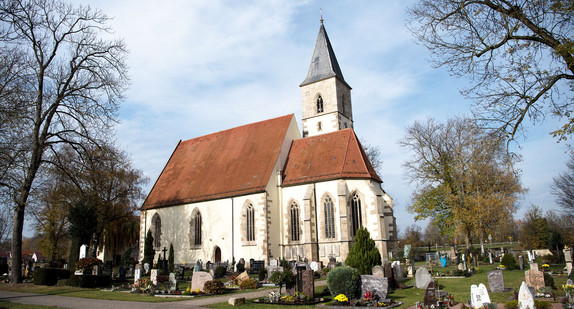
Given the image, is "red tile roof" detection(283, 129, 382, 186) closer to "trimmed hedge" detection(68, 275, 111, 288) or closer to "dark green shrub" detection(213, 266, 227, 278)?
"dark green shrub" detection(213, 266, 227, 278)

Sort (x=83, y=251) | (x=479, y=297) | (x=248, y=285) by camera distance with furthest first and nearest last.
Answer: (x=83, y=251) < (x=248, y=285) < (x=479, y=297)

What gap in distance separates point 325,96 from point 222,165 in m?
10.5

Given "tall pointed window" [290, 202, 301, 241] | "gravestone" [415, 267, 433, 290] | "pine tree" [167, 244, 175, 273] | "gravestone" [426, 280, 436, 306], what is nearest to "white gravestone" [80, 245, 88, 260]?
"pine tree" [167, 244, 175, 273]

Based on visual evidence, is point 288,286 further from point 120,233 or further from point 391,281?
point 120,233

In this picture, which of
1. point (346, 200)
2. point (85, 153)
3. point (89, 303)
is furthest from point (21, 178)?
point (346, 200)

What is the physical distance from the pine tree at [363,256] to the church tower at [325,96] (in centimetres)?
1760

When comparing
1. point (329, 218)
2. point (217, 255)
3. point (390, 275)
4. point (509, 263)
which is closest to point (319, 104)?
point (329, 218)

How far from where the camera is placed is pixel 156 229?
33.7 meters

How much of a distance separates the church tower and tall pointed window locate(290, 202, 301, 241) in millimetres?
8303

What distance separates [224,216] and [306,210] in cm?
649

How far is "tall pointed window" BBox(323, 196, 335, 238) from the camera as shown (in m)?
26.5

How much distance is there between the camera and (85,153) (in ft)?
67.2

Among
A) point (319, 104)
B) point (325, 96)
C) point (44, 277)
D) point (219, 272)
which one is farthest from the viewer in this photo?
point (319, 104)

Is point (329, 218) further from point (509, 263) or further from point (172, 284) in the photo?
point (172, 284)
